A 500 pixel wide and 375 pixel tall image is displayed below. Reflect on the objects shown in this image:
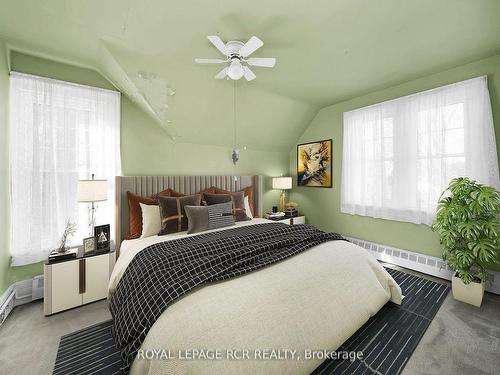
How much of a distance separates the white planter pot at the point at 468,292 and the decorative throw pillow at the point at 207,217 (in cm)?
266

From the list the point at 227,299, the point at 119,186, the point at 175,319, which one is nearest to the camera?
the point at 175,319

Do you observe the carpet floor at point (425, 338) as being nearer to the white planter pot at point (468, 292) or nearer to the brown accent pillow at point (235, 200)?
the white planter pot at point (468, 292)

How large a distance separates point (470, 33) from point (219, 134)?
10.4ft

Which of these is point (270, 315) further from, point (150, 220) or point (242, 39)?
point (242, 39)

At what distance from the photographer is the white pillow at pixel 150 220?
8.27ft

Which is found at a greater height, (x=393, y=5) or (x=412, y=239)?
(x=393, y=5)

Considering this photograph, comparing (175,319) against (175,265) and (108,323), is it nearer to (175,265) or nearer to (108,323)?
(175,265)

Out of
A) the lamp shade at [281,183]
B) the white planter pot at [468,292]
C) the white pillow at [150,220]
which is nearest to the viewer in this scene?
the white planter pot at [468,292]

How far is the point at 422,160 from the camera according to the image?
2854 millimetres

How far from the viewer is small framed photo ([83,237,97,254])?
2.28m

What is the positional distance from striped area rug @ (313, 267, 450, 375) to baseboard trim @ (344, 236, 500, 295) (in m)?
0.31

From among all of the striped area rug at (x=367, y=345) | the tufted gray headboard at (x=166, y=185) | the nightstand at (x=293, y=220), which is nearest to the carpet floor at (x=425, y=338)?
the striped area rug at (x=367, y=345)

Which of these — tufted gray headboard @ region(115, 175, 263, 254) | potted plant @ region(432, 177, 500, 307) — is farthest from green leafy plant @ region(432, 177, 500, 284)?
tufted gray headboard @ region(115, 175, 263, 254)

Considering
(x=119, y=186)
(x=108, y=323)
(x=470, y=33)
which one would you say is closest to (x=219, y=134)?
(x=119, y=186)
